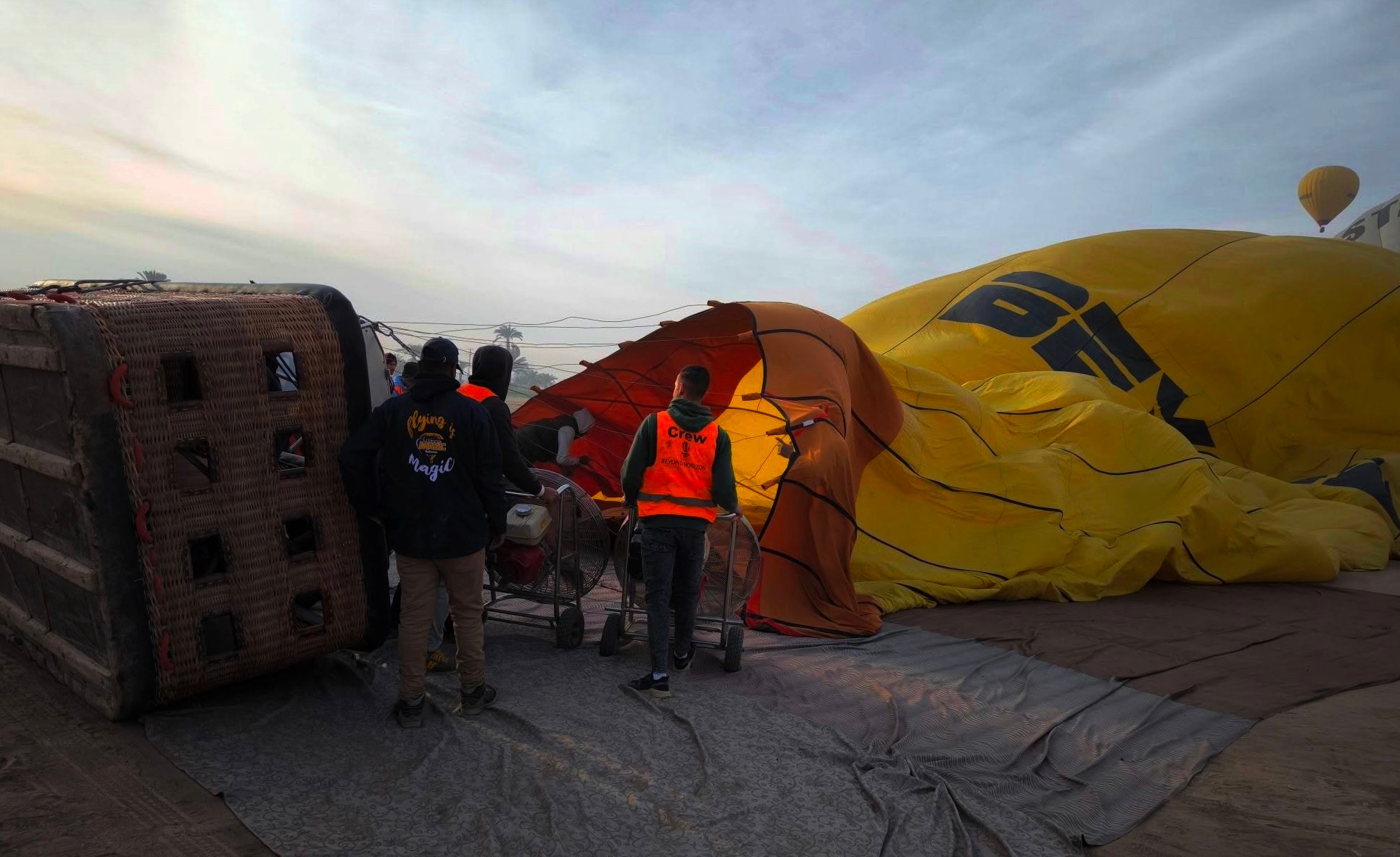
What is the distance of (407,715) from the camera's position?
312 centimetres

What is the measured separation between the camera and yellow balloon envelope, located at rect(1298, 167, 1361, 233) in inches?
806

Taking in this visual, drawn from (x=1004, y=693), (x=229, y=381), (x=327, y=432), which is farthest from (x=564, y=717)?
(x=1004, y=693)

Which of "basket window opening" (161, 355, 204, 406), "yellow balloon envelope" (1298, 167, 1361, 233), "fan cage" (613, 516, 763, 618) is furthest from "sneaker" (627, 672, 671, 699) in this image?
"yellow balloon envelope" (1298, 167, 1361, 233)

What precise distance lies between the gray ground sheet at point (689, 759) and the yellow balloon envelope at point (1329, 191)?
74.5 ft

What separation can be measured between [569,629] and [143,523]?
199 cm

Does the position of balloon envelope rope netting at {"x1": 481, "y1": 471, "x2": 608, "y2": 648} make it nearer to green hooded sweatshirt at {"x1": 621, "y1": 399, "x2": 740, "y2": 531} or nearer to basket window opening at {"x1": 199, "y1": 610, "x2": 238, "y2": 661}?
green hooded sweatshirt at {"x1": 621, "y1": 399, "x2": 740, "y2": 531}

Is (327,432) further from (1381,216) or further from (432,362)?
(1381,216)

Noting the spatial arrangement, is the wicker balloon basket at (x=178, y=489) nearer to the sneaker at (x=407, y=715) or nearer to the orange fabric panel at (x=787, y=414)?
the sneaker at (x=407, y=715)

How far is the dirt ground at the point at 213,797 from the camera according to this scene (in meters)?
2.32

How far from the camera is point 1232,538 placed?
21.3 ft

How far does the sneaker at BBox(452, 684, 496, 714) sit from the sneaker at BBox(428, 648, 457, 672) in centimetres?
45

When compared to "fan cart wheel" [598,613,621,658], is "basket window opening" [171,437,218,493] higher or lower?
higher

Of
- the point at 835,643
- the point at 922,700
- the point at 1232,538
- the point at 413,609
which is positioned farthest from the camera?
the point at 1232,538

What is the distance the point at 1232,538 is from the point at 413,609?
6319mm
